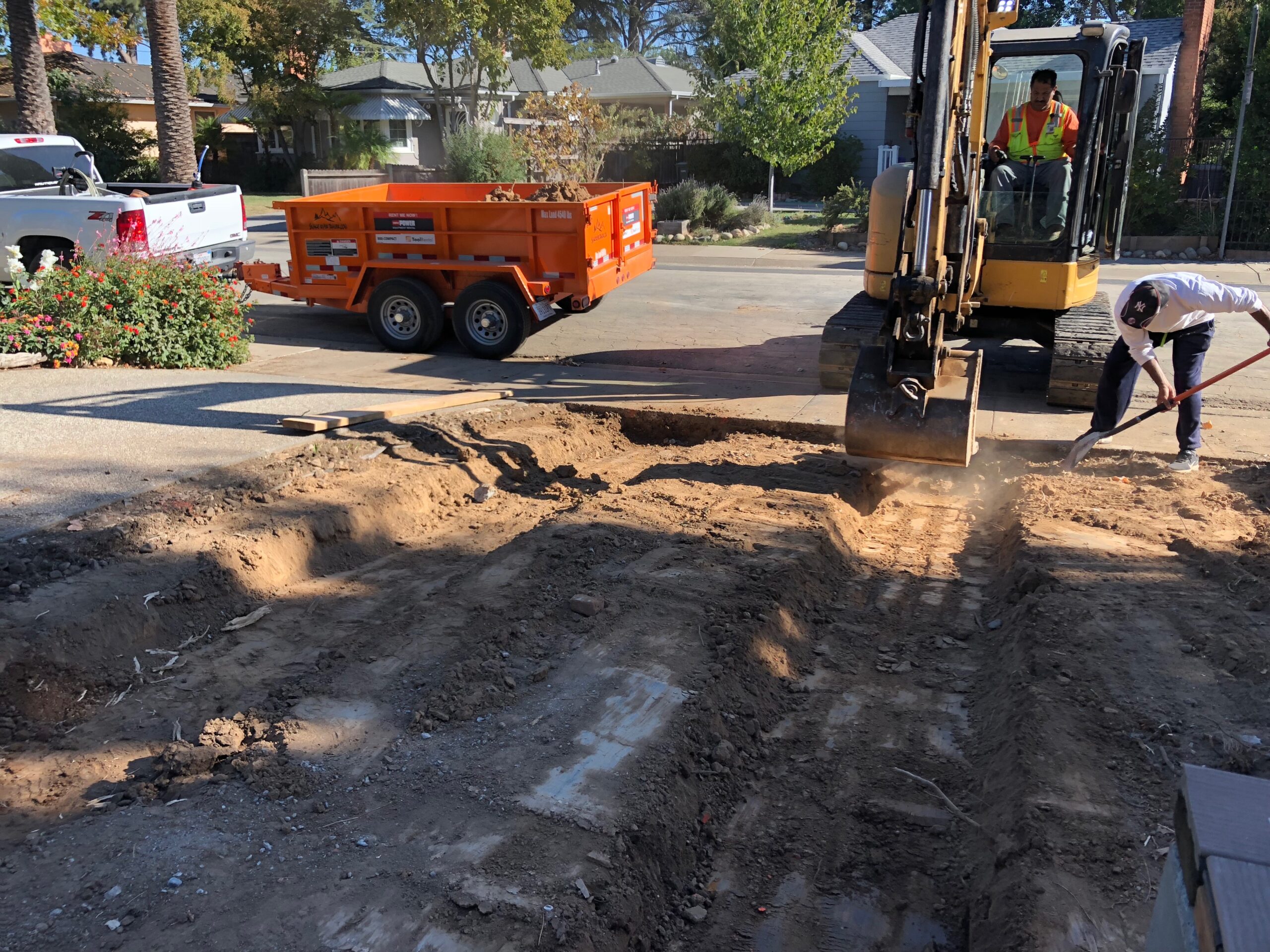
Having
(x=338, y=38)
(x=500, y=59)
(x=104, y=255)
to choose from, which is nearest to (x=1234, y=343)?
(x=104, y=255)

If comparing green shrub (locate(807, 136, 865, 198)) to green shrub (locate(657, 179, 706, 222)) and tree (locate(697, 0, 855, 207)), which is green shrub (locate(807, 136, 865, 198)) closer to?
tree (locate(697, 0, 855, 207))

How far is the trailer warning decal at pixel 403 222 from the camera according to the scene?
11.6 metres

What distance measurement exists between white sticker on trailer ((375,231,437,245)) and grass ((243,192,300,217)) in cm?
1783

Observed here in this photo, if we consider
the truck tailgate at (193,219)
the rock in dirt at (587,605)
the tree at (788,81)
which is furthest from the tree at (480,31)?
the rock in dirt at (587,605)

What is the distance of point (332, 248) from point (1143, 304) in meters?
9.08

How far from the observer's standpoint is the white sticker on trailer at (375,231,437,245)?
1166 cm

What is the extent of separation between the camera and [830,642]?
561 centimetres

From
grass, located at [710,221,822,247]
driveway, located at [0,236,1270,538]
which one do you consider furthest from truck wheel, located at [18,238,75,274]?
grass, located at [710,221,822,247]

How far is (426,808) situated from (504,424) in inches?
219

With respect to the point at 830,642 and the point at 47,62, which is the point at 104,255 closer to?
the point at 830,642

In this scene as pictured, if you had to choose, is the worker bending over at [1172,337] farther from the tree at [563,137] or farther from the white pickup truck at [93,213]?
the tree at [563,137]

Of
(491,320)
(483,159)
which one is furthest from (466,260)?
(483,159)

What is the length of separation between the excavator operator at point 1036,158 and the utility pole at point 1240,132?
37.8 ft

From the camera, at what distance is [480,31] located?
33.1 m
